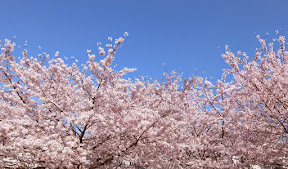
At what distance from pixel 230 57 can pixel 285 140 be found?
4056 millimetres

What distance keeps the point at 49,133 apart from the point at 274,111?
7425 millimetres

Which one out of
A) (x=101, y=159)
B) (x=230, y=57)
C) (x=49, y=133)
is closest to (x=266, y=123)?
(x=230, y=57)

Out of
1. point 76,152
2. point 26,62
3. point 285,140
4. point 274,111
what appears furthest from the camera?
point 26,62

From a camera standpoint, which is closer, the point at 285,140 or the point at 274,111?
the point at 274,111

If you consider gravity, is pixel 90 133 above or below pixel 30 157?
above

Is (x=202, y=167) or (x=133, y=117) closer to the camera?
(x=133, y=117)

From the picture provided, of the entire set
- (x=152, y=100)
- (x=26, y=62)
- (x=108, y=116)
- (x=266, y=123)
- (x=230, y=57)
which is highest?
(x=26, y=62)

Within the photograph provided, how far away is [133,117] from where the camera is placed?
6176mm

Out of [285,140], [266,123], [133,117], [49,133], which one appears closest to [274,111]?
[266,123]

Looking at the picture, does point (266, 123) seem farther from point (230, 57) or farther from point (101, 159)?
point (101, 159)

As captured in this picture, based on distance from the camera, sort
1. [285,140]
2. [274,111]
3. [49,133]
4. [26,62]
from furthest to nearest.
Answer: [26,62] → [285,140] → [274,111] → [49,133]

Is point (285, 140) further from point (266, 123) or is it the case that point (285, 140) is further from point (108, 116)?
point (108, 116)

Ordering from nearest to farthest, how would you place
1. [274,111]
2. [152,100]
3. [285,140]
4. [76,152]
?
[76,152] < [274,111] < [285,140] < [152,100]

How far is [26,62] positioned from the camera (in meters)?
8.98
